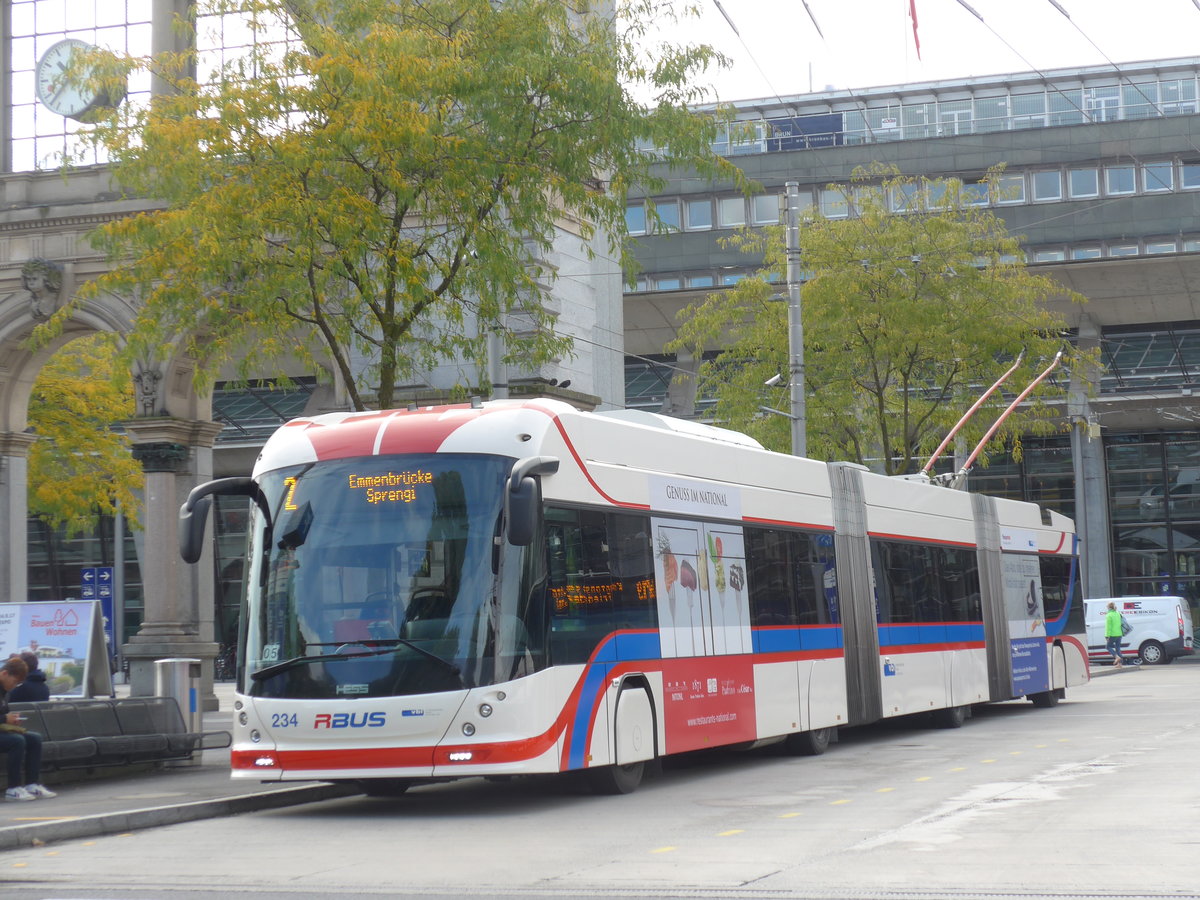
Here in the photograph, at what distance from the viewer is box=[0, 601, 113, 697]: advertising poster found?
19.2m

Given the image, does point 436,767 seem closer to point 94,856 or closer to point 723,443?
point 94,856

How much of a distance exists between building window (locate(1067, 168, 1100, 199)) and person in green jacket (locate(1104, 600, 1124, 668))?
36.9 feet

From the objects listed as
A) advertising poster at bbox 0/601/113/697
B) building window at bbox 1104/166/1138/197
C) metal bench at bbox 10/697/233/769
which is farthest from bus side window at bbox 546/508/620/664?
building window at bbox 1104/166/1138/197

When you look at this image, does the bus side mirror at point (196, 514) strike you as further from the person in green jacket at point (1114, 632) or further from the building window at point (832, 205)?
the building window at point (832, 205)

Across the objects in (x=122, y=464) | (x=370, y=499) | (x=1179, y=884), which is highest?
(x=122, y=464)

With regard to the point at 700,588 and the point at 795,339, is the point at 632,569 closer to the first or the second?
the point at 700,588

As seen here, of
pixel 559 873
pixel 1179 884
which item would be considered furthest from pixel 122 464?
pixel 1179 884

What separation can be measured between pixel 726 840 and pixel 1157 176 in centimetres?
4043

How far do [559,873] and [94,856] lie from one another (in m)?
3.54

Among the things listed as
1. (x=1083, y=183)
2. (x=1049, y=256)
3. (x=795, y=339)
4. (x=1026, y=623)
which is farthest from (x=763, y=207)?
(x=1026, y=623)

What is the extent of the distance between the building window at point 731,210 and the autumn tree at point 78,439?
21494 mm

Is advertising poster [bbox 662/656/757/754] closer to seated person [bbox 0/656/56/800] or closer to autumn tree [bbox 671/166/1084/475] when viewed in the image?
seated person [bbox 0/656/56/800]

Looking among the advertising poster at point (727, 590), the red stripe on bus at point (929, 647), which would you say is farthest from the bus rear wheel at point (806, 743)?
the advertising poster at point (727, 590)

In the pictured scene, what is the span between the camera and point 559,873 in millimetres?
9727
